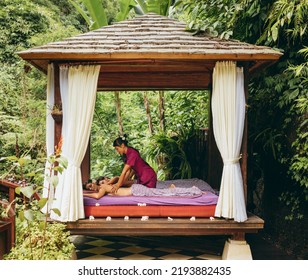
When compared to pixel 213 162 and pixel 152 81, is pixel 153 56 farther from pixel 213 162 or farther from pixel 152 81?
pixel 213 162

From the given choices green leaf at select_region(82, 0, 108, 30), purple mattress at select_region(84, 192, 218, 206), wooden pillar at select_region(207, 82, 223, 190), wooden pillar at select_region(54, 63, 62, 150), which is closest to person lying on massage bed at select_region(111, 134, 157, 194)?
purple mattress at select_region(84, 192, 218, 206)

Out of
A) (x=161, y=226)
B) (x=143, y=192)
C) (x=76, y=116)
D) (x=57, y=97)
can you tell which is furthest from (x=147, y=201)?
(x=57, y=97)

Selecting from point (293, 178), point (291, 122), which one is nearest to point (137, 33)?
point (291, 122)

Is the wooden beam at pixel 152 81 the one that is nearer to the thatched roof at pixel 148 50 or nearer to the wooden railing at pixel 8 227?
the thatched roof at pixel 148 50

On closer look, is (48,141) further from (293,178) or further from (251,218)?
(293,178)

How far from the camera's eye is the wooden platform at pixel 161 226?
5.12m

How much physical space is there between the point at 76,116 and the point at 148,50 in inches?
42.6

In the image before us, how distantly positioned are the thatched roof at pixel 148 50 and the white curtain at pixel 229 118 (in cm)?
20

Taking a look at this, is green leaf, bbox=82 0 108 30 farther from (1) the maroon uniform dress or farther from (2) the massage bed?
(2) the massage bed

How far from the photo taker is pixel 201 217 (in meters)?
5.25

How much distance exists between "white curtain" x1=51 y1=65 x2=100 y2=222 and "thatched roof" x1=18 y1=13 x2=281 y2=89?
0.19m

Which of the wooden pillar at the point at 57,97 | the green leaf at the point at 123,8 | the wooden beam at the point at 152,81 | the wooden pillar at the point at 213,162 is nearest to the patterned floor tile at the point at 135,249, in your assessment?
the wooden pillar at the point at 213,162

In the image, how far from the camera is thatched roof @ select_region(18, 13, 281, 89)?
4980 mm

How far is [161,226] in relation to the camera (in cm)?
512
